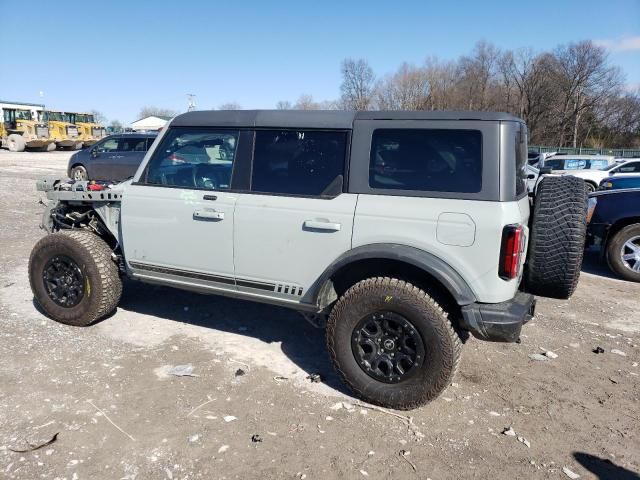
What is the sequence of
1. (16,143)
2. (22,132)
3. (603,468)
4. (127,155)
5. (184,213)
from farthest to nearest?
(22,132) → (16,143) → (127,155) → (184,213) → (603,468)

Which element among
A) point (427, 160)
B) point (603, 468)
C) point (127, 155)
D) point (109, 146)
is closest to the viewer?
point (603, 468)

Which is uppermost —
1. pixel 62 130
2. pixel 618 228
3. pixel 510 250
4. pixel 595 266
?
pixel 62 130

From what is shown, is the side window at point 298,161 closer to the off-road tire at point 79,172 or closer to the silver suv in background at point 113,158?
the silver suv in background at point 113,158

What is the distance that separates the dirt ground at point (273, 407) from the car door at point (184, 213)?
2.47 feet

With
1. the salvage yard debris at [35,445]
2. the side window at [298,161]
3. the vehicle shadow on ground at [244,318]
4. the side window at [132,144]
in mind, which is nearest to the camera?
the salvage yard debris at [35,445]

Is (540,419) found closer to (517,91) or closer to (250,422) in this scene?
(250,422)

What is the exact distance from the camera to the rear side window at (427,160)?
310cm

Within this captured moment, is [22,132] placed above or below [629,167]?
above

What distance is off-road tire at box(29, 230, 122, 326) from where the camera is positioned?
431cm

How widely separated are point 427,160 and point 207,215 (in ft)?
5.66

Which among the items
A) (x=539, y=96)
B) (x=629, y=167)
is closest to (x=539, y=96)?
(x=539, y=96)

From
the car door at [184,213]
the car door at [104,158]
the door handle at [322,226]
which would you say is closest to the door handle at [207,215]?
the car door at [184,213]

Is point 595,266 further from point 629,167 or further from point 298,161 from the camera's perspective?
point 629,167

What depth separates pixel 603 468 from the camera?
2781mm
